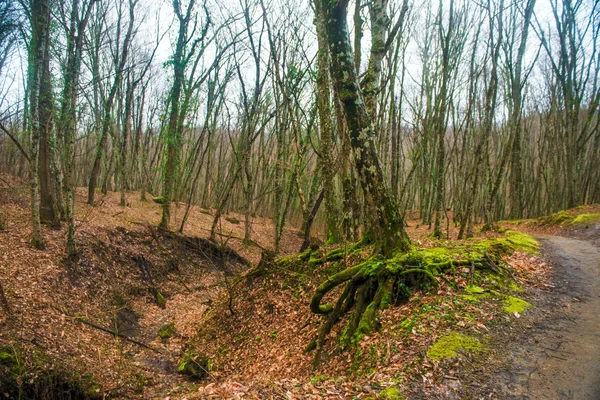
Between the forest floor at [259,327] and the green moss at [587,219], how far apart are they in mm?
546

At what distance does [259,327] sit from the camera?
8.38m

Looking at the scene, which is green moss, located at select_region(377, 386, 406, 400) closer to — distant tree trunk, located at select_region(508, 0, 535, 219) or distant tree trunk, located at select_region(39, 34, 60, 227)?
distant tree trunk, located at select_region(39, 34, 60, 227)

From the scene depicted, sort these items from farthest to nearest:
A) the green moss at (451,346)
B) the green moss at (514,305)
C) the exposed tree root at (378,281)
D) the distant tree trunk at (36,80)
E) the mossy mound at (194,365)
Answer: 1. the distant tree trunk at (36,80)
2. the mossy mound at (194,365)
3. the exposed tree root at (378,281)
4. the green moss at (514,305)
5. the green moss at (451,346)

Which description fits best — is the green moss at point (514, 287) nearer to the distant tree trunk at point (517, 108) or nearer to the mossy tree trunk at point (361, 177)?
the mossy tree trunk at point (361, 177)

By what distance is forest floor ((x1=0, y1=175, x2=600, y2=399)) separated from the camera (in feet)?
13.8

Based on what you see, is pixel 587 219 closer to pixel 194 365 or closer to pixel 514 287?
pixel 514 287

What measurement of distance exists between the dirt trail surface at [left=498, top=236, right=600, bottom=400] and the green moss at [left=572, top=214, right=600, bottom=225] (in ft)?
29.4

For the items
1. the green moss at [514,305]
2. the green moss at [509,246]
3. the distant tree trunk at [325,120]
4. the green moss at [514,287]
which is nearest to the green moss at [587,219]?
the green moss at [509,246]

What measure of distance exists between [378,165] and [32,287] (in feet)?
27.5

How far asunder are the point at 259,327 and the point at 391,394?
4979 mm

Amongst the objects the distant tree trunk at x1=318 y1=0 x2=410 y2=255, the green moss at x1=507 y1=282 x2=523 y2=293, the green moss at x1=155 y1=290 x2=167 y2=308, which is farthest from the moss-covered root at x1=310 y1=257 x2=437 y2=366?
the green moss at x1=155 y1=290 x2=167 y2=308

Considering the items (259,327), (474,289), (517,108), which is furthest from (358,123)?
(517,108)

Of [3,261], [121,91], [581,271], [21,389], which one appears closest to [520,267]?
[581,271]

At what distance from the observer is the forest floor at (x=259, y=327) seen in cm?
420
